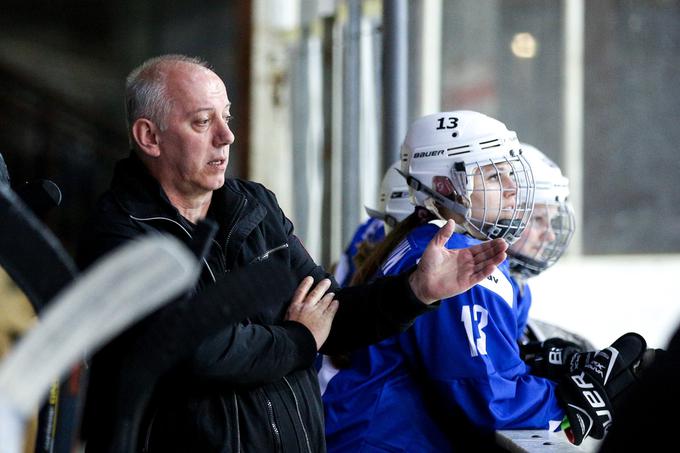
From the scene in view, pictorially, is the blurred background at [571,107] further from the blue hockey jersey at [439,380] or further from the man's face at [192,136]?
the man's face at [192,136]

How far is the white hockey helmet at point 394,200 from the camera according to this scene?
11.4 ft

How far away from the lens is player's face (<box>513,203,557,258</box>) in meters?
2.96

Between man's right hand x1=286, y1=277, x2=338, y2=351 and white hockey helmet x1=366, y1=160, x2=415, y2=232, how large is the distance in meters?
1.37

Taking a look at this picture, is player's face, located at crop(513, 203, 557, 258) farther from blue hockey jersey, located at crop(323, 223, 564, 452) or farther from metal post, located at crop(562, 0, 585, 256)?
metal post, located at crop(562, 0, 585, 256)

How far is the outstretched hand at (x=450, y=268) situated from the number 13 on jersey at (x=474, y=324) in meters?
0.19

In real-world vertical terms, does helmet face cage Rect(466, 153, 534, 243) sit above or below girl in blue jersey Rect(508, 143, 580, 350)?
above

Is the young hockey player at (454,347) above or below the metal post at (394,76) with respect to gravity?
below

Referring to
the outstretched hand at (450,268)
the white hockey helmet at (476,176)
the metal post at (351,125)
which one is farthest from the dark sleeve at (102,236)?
the metal post at (351,125)

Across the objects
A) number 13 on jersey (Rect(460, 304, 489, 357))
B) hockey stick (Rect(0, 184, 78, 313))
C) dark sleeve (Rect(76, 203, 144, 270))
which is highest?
hockey stick (Rect(0, 184, 78, 313))

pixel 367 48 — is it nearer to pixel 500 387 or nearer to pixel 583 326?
pixel 583 326

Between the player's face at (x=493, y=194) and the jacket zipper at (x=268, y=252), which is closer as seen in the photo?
the jacket zipper at (x=268, y=252)

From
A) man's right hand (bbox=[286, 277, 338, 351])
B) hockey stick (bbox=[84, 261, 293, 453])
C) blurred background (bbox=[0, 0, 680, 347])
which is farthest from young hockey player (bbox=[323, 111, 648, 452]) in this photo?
blurred background (bbox=[0, 0, 680, 347])

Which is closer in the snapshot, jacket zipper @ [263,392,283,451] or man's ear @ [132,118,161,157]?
jacket zipper @ [263,392,283,451]

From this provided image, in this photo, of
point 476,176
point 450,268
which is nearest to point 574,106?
point 476,176
